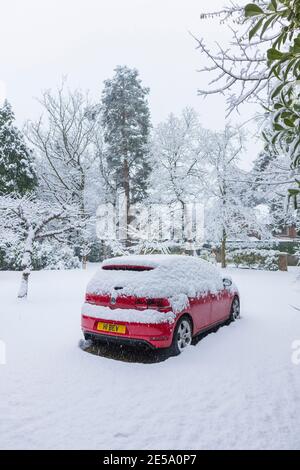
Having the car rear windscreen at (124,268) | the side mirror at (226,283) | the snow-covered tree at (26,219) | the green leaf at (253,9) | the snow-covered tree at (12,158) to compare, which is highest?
the snow-covered tree at (12,158)

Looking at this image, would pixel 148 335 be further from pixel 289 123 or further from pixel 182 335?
pixel 289 123

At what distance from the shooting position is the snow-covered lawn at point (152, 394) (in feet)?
10.4

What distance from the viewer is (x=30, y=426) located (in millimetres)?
3357

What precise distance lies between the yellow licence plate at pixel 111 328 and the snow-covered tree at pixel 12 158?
54.9ft

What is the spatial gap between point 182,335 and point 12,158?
1838cm

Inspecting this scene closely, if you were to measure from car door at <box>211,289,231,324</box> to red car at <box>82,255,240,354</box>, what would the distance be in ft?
0.82

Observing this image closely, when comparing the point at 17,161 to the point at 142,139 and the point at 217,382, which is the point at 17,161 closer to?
the point at 142,139

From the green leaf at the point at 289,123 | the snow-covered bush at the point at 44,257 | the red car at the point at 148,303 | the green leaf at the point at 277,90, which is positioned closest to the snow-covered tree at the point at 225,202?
the snow-covered bush at the point at 44,257

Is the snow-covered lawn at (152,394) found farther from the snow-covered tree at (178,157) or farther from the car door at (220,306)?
the snow-covered tree at (178,157)

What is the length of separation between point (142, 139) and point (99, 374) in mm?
24184

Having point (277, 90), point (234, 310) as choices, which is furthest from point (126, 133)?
point (277, 90)

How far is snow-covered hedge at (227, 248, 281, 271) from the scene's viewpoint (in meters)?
20.8
